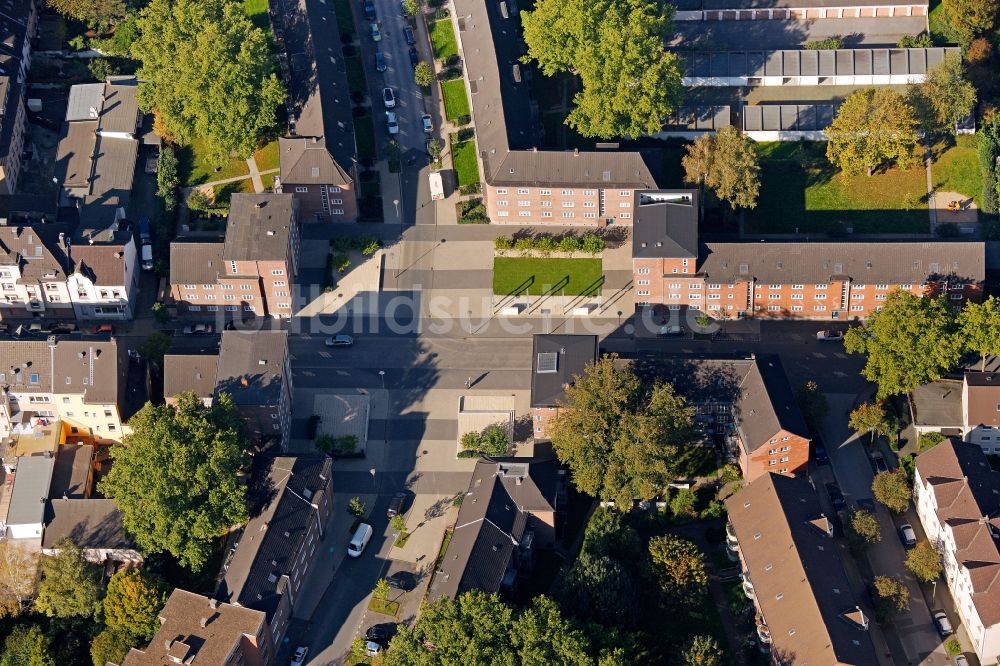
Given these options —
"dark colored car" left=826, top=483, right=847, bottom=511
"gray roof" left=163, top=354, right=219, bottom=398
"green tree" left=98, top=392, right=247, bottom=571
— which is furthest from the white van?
"dark colored car" left=826, top=483, right=847, bottom=511

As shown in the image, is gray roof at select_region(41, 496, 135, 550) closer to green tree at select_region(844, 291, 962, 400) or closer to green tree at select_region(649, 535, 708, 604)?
green tree at select_region(649, 535, 708, 604)

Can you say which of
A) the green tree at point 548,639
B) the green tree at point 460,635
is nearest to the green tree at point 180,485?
the green tree at point 460,635

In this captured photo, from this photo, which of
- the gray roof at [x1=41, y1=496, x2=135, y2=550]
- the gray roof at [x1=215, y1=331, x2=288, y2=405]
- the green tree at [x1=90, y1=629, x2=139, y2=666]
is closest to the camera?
the green tree at [x1=90, y1=629, x2=139, y2=666]

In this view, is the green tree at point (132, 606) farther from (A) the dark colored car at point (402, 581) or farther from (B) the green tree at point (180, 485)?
(A) the dark colored car at point (402, 581)

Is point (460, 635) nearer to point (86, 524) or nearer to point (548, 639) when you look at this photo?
point (548, 639)

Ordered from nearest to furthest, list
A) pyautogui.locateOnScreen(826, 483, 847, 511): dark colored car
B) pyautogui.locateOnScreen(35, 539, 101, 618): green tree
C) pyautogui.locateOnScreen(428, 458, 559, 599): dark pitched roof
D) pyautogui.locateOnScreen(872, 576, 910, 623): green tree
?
→ pyautogui.locateOnScreen(872, 576, 910, 623): green tree < pyautogui.locateOnScreen(428, 458, 559, 599): dark pitched roof < pyautogui.locateOnScreen(35, 539, 101, 618): green tree < pyautogui.locateOnScreen(826, 483, 847, 511): dark colored car

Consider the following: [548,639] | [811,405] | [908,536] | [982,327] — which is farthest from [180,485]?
[982,327]
